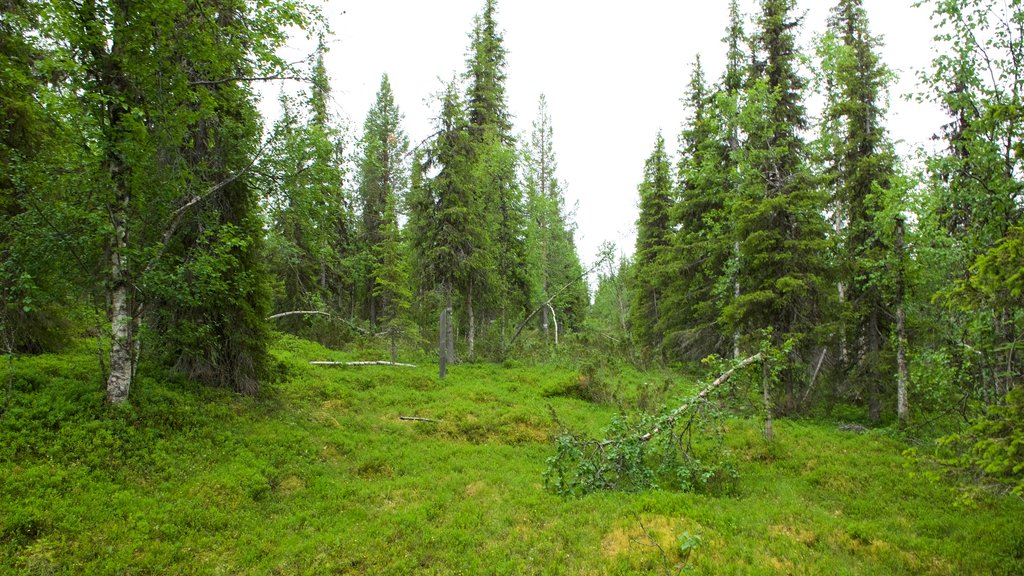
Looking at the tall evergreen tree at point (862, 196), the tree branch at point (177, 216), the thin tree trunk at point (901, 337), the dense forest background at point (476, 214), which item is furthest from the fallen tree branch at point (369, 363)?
the thin tree trunk at point (901, 337)

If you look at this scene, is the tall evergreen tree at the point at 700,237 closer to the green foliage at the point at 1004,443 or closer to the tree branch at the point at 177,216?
the green foliage at the point at 1004,443

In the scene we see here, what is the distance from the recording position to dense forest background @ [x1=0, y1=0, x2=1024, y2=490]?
7.73m

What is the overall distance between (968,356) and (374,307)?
30.0m

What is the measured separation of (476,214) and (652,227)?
32.7 ft

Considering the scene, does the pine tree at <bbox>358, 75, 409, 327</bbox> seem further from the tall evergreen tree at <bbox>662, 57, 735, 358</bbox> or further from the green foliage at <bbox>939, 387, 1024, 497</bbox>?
the green foliage at <bbox>939, 387, 1024, 497</bbox>

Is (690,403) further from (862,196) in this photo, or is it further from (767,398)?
(862,196)

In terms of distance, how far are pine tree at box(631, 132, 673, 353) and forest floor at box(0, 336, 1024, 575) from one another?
46.2 feet

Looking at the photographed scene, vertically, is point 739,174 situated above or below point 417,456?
above

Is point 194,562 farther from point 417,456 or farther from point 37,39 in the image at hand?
point 37,39

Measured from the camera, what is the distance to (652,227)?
25.3 meters

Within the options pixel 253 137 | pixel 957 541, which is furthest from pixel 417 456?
pixel 957 541

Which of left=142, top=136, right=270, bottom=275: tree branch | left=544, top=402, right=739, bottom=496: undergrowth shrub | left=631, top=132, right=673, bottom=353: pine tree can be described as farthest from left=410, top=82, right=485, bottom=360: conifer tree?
left=544, top=402, right=739, bottom=496: undergrowth shrub

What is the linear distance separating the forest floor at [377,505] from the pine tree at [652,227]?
1409cm

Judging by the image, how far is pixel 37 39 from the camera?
319 inches
